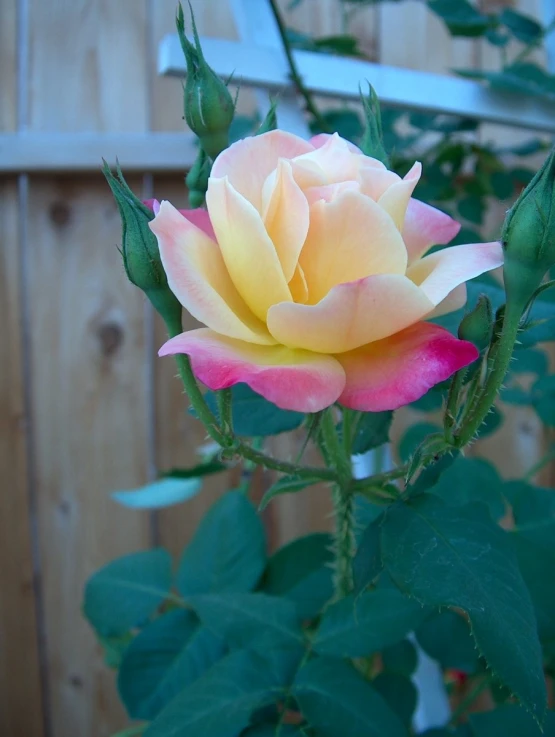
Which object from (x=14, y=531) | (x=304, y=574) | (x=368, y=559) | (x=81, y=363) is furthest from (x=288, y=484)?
(x=14, y=531)

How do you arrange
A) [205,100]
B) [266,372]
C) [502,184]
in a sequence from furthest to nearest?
[502,184]
[205,100]
[266,372]

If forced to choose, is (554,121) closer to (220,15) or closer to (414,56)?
(414,56)

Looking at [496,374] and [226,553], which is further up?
[496,374]

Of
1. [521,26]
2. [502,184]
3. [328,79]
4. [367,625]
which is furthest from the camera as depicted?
[502,184]

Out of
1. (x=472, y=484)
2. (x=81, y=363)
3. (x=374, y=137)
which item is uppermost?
(x=374, y=137)

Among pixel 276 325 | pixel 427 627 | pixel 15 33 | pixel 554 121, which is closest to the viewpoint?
pixel 276 325

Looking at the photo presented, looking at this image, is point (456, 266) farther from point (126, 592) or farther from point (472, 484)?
point (126, 592)

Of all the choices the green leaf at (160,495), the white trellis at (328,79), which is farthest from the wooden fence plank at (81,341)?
the white trellis at (328,79)

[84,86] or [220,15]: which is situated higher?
[220,15]

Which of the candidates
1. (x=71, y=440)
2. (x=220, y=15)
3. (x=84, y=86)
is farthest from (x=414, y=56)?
(x=71, y=440)
